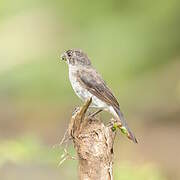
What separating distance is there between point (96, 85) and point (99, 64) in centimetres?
1264

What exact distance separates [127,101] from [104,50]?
1.98m

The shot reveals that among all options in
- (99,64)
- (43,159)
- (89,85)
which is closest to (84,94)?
(89,85)

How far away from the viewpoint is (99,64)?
71.2ft

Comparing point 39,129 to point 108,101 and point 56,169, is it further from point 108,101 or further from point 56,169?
point 108,101

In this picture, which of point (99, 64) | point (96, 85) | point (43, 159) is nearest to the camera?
point (96, 85)

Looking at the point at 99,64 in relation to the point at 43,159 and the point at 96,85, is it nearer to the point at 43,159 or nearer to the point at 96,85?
the point at 43,159

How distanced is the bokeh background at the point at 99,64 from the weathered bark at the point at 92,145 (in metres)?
9.92

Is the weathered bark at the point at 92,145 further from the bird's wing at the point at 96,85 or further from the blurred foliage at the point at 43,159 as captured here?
the blurred foliage at the point at 43,159

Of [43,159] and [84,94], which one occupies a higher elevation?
[43,159]

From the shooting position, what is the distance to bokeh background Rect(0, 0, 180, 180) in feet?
65.1

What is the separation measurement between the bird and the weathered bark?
913 millimetres

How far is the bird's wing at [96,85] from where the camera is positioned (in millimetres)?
9000

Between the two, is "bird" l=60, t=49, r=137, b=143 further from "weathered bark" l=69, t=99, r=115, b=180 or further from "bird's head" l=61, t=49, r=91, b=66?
"weathered bark" l=69, t=99, r=115, b=180

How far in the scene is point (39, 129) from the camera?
2016cm
